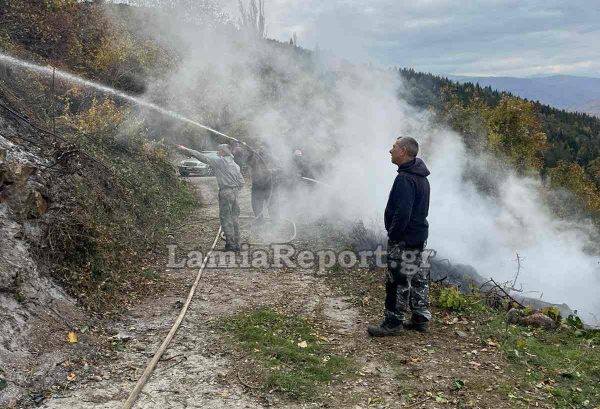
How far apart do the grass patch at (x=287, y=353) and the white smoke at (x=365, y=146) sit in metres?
5.08

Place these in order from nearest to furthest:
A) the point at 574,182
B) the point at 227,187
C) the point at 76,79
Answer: the point at 227,187, the point at 76,79, the point at 574,182

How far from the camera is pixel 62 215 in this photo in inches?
248

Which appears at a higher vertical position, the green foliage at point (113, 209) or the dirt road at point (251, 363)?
the green foliage at point (113, 209)

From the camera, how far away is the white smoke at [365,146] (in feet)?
38.3

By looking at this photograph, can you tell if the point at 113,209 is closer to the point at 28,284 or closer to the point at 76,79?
the point at 28,284

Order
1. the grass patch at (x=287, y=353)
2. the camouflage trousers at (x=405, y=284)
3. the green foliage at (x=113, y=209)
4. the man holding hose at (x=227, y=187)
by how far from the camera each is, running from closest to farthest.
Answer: the grass patch at (x=287, y=353), the camouflage trousers at (x=405, y=284), the green foliage at (x=113, y=209), the man holding hose at (x=227, y=187)

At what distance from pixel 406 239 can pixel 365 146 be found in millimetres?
8354

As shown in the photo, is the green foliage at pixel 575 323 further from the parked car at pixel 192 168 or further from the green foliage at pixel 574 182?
the green foliage at pixel 574 182

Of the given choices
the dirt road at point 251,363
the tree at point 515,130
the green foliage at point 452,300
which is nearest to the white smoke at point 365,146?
the green foliage at point 452,300

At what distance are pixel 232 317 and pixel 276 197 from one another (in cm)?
626

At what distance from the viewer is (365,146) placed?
13.7 m

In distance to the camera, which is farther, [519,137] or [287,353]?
[519,137]

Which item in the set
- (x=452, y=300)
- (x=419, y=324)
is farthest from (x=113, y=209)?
(x=452, y=300)

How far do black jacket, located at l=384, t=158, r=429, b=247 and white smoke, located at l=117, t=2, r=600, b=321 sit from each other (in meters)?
4.73
